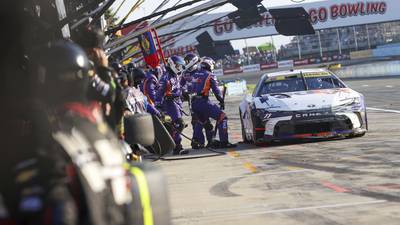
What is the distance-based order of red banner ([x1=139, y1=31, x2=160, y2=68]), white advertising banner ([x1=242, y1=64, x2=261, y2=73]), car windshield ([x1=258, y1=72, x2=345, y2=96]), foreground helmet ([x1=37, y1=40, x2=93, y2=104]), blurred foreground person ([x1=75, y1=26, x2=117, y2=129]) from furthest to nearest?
1. white advertising banner ([x1=242, y1=64, x2=261, y2=73])
2. red banner ([x1=139, y1=31, x2=160, y2=68])
3. car windshield ([x1=258, y1=72, x2=345, y2=96])
4. blurred foreground person ([x1=75, y1=26, x2=117, y2=129])
5. foreground helmet ([x1=37, y1=40, x2=93, y2=104])

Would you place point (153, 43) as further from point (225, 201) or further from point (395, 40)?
point (395, 40)

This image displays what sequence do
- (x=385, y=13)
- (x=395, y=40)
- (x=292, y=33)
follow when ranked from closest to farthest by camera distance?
(x=292, y=33), (x=385, y=13), (x=395, y=40)

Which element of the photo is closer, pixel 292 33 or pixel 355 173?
pixel 355 173

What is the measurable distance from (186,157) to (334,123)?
252cm

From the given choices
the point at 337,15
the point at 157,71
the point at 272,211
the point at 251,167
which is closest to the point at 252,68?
the point at 337,15

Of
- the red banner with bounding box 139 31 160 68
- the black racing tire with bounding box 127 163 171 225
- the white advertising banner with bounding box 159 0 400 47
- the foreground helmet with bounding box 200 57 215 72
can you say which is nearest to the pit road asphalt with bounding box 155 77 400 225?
the foreground helmet with bounding box 200 57 215 72

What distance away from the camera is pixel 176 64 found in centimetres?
1252

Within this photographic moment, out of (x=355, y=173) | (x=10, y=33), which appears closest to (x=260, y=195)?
(x=355, y=173)

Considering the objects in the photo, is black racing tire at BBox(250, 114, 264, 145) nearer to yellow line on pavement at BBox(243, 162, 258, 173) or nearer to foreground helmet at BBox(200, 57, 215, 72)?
foreground helmet at BBox(200, 57, 215, 72)

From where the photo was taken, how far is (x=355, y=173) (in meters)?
7.55

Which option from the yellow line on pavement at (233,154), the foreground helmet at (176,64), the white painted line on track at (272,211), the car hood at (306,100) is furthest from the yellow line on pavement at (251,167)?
the foreground helmet at (176,64)

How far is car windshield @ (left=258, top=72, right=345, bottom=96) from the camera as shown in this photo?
11.7 meters

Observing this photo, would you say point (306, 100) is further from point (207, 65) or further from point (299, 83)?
point (207, 65)

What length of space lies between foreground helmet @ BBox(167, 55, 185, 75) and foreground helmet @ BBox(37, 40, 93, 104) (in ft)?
30.6
